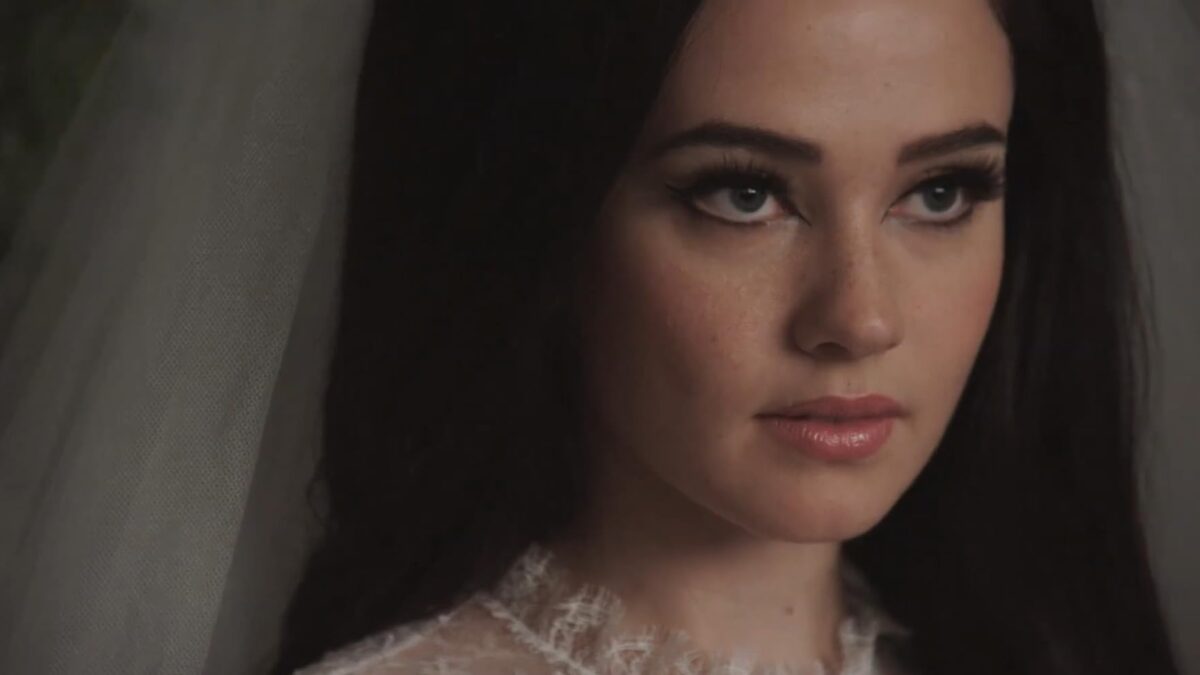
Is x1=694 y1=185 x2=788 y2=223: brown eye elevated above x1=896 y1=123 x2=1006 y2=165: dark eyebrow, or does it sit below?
below

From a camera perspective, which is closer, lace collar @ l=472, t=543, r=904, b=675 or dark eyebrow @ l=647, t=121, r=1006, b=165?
dark eyebrow @ l=647, t=121, r=1006, b=165

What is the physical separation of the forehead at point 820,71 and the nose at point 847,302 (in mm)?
62

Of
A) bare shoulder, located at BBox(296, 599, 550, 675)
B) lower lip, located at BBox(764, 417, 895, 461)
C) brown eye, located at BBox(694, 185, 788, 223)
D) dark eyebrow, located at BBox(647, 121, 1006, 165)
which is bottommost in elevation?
bare shoulder, located at BBox(296, 599, 550, 675)

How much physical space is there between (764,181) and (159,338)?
382 mm

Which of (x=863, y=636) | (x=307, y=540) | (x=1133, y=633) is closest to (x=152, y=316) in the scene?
(x=307, y=540)

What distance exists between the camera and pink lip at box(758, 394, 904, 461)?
90 cm

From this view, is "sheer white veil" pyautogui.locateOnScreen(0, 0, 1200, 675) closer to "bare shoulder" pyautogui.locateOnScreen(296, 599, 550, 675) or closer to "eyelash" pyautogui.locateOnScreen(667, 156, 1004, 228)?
"bare shoulder" pyautogui.locateOnScreen(296, 599, 550, 675)

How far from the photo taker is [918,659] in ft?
3.85

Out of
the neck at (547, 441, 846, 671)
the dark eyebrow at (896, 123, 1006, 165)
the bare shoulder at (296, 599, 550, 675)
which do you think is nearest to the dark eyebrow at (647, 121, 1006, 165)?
the dark eyebrow at (896, 123, 1006, 165)

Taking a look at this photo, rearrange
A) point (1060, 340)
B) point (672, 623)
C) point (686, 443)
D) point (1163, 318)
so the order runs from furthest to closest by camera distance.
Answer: point (1163, 318) → point (1060, 340) → point (672, 623) → point (686, 443)

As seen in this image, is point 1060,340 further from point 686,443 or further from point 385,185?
point 385,185

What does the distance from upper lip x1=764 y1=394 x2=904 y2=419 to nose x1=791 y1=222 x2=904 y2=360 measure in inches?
1.2

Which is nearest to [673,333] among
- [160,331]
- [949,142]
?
[949,142]

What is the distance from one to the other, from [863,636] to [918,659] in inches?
3.0
